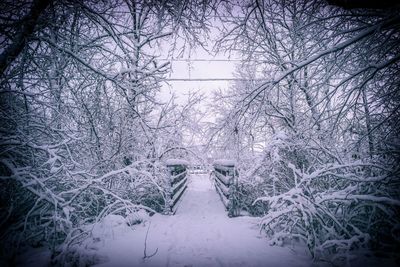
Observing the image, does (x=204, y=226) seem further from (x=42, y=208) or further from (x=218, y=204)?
(x=42, y=208)

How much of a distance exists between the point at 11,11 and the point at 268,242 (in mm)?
5308

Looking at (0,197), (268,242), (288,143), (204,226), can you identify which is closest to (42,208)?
(0,197)

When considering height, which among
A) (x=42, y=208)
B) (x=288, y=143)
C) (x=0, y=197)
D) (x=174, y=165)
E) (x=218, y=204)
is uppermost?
(x=288, y=143)

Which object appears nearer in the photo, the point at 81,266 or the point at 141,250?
the point at 81,266

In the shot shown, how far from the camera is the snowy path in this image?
2576 millimetres

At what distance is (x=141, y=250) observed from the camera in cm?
288

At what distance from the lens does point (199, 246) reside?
3.07 meters

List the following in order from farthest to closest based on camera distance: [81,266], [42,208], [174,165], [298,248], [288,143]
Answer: [174,165], [288,143], [42,208], [298,248], [81,266]

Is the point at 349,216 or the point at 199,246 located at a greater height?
the point at 349,216

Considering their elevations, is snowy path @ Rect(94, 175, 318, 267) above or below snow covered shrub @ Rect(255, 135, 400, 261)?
below

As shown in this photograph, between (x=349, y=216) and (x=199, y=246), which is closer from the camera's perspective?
(x=349, y=216)

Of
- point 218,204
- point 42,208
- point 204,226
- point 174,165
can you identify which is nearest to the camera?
point 42,208

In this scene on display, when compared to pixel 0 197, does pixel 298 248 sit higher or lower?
lower

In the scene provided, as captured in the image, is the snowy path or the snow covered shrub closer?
the snow covered shrub
